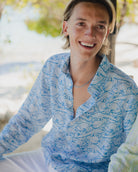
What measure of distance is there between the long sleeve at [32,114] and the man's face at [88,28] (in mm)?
343

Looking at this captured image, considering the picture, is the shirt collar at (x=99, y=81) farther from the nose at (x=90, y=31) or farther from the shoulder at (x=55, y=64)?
the shoulder at (x=55, y=64)

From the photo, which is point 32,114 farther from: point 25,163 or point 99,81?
point 99,81

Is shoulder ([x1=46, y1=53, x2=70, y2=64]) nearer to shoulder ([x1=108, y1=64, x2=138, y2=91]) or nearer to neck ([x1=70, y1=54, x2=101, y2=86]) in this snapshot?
neck ([x1=70, y1=54, x2=101, y2=86])

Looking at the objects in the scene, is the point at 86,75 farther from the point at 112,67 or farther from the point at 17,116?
the point at 17,116

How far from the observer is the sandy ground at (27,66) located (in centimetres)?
362

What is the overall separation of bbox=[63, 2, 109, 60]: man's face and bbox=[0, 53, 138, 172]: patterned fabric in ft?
0.41

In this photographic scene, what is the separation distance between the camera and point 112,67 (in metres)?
1.38

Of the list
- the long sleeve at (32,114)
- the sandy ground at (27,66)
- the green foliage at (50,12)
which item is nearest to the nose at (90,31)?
the long sleeve at (32,114)

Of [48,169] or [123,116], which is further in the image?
[48,169]

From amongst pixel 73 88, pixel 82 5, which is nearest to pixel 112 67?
pixel 73 88

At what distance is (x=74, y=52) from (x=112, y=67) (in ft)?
0.82

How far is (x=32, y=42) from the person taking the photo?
9.31 m

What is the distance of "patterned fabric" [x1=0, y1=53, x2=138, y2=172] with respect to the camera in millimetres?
1301

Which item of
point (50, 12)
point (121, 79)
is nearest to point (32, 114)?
point (121, 79)
